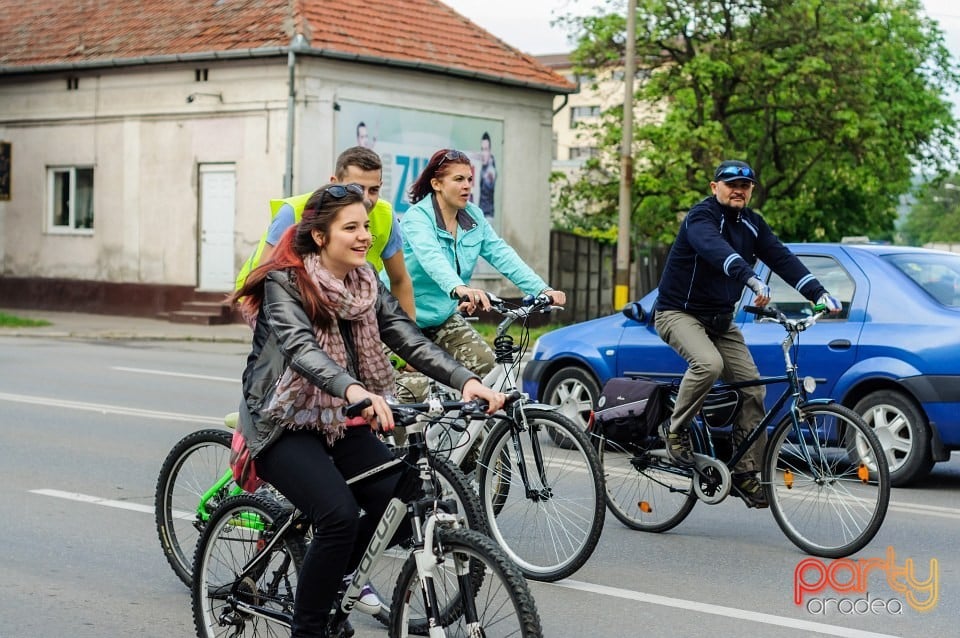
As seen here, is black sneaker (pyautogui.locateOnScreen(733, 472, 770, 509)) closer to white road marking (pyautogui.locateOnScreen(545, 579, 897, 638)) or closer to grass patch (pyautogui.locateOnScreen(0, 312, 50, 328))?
white road marking (pyautogui.locateOnScreen(545, 579, 897, 638))

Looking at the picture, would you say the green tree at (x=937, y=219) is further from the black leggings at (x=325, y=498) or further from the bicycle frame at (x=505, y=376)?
the black leggings at (x=325, y=498)

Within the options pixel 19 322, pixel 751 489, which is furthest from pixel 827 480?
pixel 19 322

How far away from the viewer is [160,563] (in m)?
6.80

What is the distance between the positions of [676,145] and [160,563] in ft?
89.3

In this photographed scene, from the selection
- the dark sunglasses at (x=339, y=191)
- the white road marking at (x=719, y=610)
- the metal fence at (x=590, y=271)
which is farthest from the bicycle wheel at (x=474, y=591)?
the metal fence at (x=590, y=271)

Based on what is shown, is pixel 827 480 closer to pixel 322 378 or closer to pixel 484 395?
pixel 484 395

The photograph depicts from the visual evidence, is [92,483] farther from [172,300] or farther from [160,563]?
[172,300]

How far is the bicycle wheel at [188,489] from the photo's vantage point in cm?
584

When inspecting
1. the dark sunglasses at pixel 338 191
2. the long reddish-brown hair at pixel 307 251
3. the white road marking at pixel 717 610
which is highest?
the dark sunglasses at pixel 338 191

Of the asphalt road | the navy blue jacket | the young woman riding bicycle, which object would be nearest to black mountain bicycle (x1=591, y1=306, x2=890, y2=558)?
the asphalt road

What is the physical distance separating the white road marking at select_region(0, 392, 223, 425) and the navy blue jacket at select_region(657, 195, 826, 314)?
5165mm

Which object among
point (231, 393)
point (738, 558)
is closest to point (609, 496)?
point (738, 558)

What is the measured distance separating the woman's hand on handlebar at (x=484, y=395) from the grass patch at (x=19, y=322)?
21.6 metres

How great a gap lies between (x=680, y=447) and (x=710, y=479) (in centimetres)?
23
